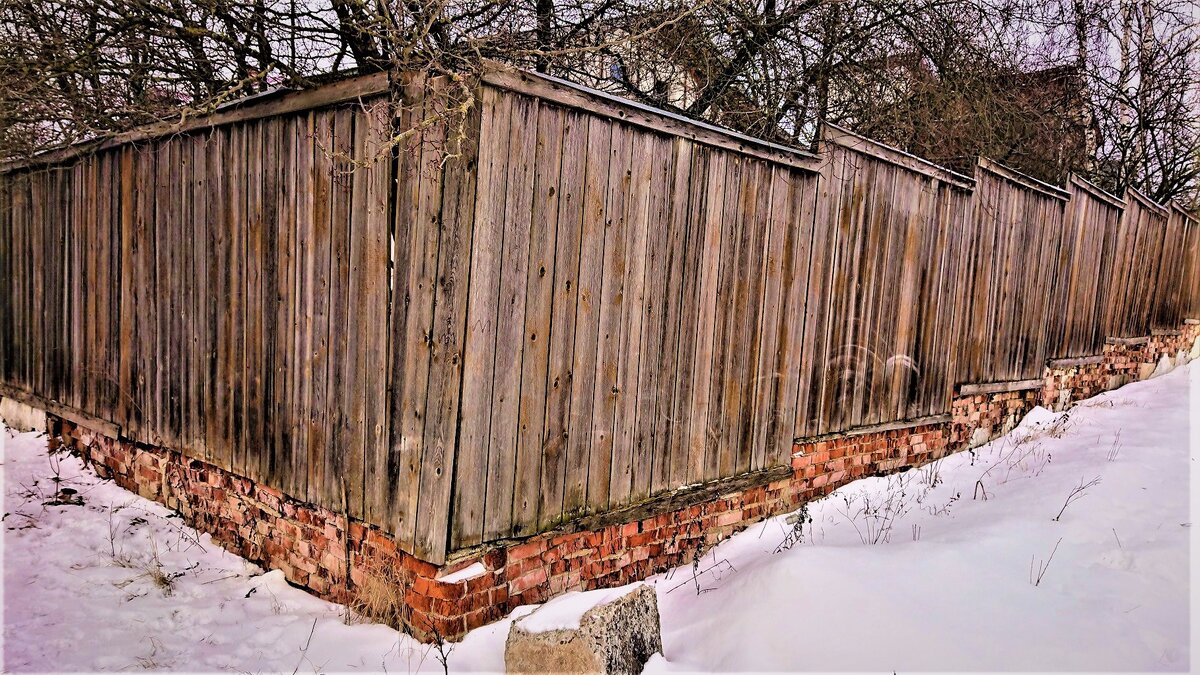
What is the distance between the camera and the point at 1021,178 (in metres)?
7.13

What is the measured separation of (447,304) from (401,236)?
39 centimetres

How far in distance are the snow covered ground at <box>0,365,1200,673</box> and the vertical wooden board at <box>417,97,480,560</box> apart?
0.63 m

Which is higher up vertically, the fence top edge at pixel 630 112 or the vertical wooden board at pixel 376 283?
the fence top edge at pixel 630 112

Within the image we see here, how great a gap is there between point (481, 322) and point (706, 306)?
1.58 m

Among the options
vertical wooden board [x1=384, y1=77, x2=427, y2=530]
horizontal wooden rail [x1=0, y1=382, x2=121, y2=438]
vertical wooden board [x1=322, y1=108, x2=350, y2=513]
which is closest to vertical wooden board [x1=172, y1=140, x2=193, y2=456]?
horizontal wooden rail [x1=0, y1=382, x2=121, y2=438]

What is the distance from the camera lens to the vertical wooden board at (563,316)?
345cm

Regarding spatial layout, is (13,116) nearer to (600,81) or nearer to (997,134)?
(600,81)

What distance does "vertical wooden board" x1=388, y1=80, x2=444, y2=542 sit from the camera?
9.98 feet

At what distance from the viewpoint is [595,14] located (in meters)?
6.10

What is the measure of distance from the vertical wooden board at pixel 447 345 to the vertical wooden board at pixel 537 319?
0.36m

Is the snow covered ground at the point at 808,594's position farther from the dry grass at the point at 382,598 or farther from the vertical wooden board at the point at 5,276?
the vertical wooden board at the point at 5,276

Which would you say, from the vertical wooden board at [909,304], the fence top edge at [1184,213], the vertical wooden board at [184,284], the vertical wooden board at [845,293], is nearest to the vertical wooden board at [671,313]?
the vertical wooden board at [845,293]

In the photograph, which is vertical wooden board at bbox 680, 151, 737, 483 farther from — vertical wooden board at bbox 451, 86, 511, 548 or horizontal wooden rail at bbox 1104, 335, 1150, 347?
horizontal wooden rail at bbox 1104, 335, 1150, 347

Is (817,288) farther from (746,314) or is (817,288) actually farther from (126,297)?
(126,297)
